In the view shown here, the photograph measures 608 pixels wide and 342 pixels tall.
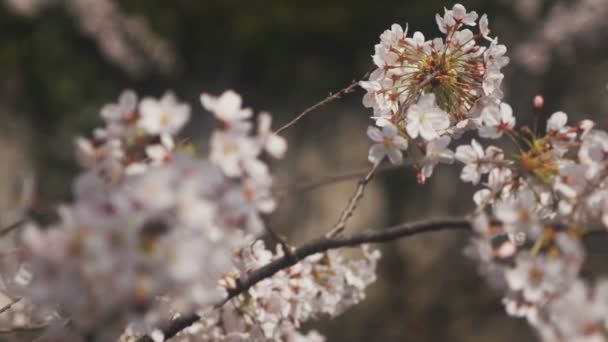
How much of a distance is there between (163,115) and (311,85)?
193 inches

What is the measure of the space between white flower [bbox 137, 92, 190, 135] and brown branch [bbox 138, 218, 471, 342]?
260 millimetres

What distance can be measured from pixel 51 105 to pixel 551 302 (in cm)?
508

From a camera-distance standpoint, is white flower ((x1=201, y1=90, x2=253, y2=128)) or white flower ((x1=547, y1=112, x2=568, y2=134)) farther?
white flower ((x1=547, y1=112, x2=568, y2=134))

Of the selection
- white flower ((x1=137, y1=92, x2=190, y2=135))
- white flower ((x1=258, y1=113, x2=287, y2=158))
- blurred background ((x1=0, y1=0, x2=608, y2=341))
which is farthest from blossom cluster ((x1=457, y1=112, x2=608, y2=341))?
blurred background ((x1=0, y1=0, x2=608, y2=341))

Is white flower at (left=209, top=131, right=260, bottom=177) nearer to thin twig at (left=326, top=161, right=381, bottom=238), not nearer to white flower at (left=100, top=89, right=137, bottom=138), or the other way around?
white flower at (left=100, top=89, right=137, bottom=138)

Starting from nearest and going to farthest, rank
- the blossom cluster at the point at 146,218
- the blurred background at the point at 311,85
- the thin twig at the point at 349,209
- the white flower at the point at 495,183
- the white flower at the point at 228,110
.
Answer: the blossom cluster at the point at 146,218, the white flower at the point at 228,110, the white flower at the point at 495,183, the thin twig at the point at 349,209, the blurred background at the point at 311,85

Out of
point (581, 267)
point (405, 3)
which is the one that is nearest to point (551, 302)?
point (581, 267)

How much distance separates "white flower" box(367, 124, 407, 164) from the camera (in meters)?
1.04

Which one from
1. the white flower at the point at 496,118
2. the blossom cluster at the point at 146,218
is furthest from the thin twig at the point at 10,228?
the white flower at the point at 496,118

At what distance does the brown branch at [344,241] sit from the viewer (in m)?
0.80

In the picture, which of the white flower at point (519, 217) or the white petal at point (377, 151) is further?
the white petal at point (377, 151)

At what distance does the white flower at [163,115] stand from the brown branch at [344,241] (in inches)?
10.2

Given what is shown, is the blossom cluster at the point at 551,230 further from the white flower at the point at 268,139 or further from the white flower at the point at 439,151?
the white flower at the point at 268,139

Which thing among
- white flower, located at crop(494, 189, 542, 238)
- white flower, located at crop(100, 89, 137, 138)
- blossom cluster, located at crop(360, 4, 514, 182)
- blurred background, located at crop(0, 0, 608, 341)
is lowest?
white flower, located at crop(494, 189, 542, 238)
